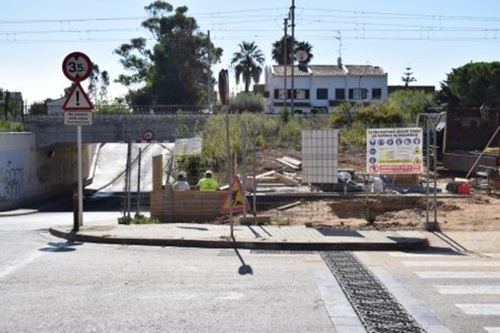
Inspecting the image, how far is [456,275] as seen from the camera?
9133 millimetres

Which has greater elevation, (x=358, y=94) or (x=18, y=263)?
(x=358, y=94)

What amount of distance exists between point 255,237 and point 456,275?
395 centimetres

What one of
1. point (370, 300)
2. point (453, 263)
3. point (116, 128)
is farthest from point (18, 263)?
point (116, 128)

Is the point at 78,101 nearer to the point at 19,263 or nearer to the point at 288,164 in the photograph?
Answer: the point at 19,263

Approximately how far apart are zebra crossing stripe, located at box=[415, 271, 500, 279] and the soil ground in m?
4.12

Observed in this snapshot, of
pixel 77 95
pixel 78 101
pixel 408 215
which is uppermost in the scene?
pixel 77 95

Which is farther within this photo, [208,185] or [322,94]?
[322,94]

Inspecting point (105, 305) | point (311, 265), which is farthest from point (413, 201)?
point (105, 305)

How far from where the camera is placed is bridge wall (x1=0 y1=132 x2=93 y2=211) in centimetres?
3158

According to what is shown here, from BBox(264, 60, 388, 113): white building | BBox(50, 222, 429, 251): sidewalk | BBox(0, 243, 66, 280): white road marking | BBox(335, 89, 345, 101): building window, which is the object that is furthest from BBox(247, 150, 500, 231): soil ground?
BBox(335, 89, 345, 101): building window

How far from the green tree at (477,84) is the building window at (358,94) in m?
15.4

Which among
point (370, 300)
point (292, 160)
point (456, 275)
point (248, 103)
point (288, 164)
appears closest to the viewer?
point (370, 300)

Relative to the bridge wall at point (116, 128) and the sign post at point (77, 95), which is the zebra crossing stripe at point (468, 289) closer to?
the sign post at point (77, 95)

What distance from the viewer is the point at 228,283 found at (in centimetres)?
857
